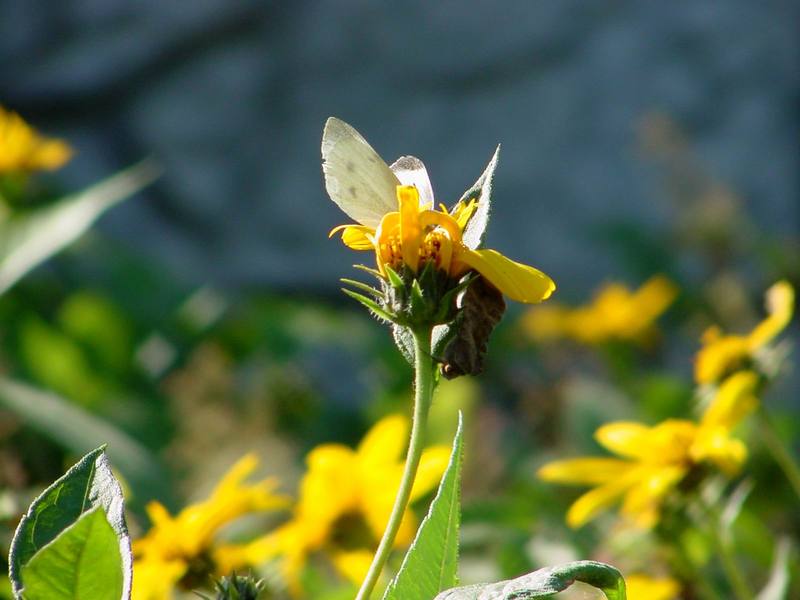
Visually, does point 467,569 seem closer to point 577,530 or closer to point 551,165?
point 577,530

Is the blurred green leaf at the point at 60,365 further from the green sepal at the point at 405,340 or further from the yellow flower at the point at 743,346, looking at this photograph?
the green sepal at the point at 405,340

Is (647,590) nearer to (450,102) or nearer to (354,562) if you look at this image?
(354,562)

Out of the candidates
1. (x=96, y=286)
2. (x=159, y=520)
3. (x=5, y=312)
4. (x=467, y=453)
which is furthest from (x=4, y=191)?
(x=159, y=520)

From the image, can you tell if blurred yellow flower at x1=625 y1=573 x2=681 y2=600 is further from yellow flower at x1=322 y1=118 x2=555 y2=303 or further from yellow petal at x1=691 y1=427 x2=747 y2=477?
yellow flower at x1=322 y1=118 x2=555 y2=303

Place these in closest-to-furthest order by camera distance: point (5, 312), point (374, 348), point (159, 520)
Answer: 1. point (159, 520)
2. point (5, 312)
3. point (374, 348)

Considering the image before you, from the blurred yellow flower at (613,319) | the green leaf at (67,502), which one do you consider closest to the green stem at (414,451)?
the green leaf at (67,502)

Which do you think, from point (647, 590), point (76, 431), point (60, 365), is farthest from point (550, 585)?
point (60, 365)
